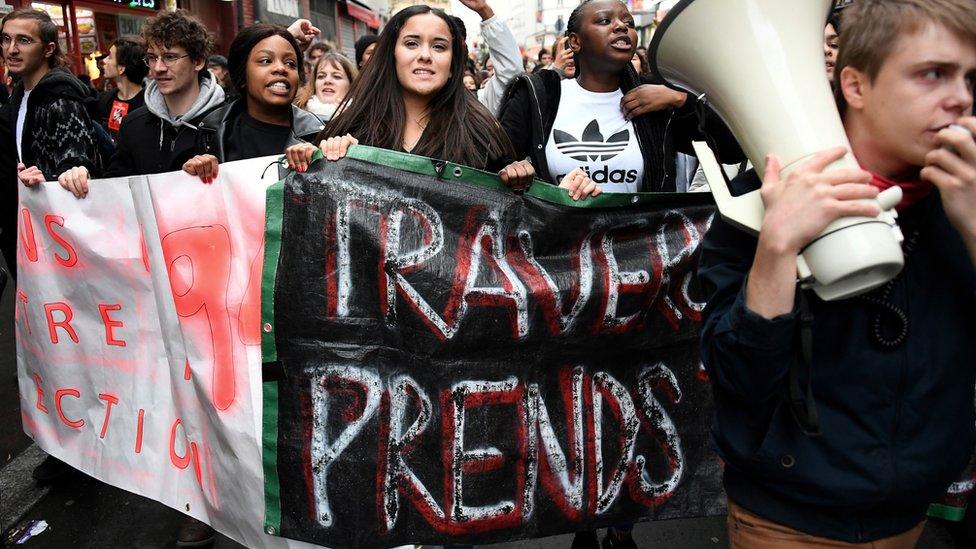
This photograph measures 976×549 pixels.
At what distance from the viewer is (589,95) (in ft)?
10.0

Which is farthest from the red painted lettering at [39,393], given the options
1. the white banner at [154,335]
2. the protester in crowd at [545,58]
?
the protester in crowd at [545,58]

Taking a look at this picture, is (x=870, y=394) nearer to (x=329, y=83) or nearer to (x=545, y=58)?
(x=329, y=83)

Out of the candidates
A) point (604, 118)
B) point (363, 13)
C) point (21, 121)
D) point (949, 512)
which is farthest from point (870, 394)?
point (363, 13)

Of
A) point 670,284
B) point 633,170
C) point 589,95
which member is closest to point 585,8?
point 589,95

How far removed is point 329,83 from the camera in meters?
5.15

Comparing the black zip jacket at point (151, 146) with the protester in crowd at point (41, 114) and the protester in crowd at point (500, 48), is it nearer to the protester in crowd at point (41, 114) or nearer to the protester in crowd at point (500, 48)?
the protester in crowd at point (41, 114)

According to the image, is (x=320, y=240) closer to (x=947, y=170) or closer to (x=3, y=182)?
(x=947, y=170)

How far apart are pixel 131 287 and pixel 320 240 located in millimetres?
1040

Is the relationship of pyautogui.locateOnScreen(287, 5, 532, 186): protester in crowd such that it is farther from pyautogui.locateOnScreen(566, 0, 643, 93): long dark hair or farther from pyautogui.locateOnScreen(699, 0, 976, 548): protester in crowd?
pyautogui.locateOnScreen(699, 0, 976, 548): protester in crowd

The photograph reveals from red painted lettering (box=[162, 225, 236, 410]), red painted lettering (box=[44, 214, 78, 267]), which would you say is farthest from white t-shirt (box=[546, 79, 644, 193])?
red painted lettering (box=[44, 214, 78, 267])

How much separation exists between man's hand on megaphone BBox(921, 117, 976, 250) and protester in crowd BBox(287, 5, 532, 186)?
153 centimetres

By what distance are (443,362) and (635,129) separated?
1.36 meters

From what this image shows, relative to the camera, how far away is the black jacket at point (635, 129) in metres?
2.92

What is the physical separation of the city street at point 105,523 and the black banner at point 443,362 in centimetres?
84
